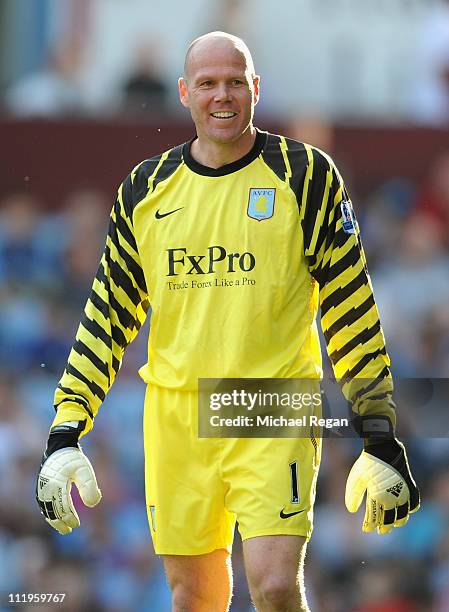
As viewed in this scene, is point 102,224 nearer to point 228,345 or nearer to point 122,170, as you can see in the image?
point 122,170

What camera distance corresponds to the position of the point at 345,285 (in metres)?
5.25

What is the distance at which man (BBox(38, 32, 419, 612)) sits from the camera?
519 centimetres

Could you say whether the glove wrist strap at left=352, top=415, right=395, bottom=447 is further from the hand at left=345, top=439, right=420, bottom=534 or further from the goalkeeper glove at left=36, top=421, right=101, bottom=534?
the goalkeeper glove at left=36, top=421, right=101, bottom=534

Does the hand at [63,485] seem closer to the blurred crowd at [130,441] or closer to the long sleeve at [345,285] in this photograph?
the long sleeve at [345,285]

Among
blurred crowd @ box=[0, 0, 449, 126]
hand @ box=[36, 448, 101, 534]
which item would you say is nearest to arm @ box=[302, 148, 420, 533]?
hand @ box=[36, 448, 101, 534]

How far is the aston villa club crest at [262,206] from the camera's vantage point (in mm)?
5219

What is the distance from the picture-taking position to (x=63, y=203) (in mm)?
10594

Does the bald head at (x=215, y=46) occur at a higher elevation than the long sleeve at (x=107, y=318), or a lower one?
higher

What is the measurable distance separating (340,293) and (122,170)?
5401 millimetres

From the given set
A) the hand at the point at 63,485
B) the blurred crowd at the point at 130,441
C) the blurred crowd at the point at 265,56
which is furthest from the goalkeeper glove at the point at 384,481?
the blurred crowd at the point at 265,56

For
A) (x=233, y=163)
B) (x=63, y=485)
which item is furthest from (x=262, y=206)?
(x=63, y=485)

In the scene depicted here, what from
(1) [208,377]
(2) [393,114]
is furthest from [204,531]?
(2) [393,114]

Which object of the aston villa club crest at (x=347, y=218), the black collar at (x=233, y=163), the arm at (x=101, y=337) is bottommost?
the arm at (x=101, y=337)

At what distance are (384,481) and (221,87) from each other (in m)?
1.45
